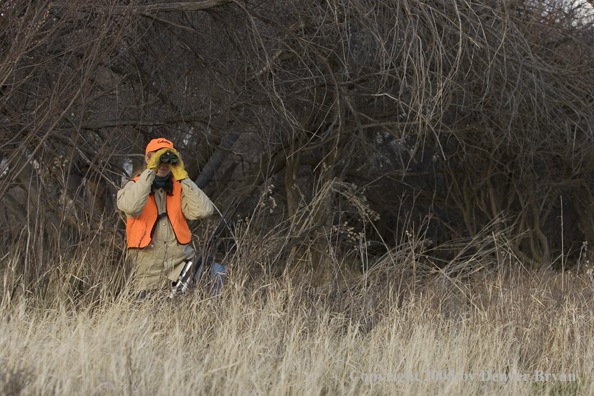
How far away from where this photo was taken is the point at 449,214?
12.0 metres

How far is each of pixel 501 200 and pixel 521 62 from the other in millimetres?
4905

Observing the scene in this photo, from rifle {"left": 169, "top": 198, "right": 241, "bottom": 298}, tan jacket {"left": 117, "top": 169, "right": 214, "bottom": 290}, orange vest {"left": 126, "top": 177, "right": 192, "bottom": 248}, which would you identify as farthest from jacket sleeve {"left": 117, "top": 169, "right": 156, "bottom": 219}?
rifle {"left": 169, "top": 198, "right": 241, "bottom": 298}

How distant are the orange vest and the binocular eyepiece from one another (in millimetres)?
191

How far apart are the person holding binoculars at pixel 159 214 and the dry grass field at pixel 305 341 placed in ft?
1.05

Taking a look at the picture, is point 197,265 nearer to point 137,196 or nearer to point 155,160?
point 137,196

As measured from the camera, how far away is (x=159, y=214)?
15.7ft

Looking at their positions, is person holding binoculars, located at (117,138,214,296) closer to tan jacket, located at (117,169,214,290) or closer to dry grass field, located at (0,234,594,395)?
tan jacket, located at (117,169,214,290)

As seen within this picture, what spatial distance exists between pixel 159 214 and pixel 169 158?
380 mm

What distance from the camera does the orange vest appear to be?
15.2 feet

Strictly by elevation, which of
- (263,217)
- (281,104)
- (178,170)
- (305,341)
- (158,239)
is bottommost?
(158,239)

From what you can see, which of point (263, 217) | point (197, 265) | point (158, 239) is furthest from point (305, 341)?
point (263, 217)

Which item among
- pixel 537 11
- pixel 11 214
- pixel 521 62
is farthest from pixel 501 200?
pixel 11 214

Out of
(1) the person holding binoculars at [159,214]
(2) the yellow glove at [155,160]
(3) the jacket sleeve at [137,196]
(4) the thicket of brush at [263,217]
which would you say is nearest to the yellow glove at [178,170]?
(1) the person holding binoculars at [159,214]

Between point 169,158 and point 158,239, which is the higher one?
point 169,158
